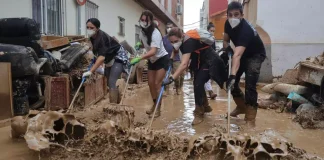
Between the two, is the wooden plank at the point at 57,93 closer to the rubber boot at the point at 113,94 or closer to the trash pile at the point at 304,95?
the rubber boot at the point at 113,94

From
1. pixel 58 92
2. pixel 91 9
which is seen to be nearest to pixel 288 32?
pixel 91 9

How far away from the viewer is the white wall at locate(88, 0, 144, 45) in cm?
1060

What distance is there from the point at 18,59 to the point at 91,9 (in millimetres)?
5630

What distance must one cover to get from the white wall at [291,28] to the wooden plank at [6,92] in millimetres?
7460

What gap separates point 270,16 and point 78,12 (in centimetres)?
561

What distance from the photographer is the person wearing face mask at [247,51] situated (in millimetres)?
3744

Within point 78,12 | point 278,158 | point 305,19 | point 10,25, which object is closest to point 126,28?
point 78,12

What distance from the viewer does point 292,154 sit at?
261cm

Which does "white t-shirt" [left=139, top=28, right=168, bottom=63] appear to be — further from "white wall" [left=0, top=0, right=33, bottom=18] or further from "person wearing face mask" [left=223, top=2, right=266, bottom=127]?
"white wall" [left=0, top=0, right=33, bottom=18]

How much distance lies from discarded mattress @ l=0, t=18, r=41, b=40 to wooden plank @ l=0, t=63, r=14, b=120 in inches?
34.9

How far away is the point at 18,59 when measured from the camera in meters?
4.18

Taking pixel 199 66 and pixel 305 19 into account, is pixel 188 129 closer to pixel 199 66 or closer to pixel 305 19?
pixel 199 66

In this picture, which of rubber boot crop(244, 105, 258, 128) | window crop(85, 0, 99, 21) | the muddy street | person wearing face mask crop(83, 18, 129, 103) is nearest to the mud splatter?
the muddy street

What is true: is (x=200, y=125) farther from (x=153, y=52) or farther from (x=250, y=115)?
(x=153, y=52)
